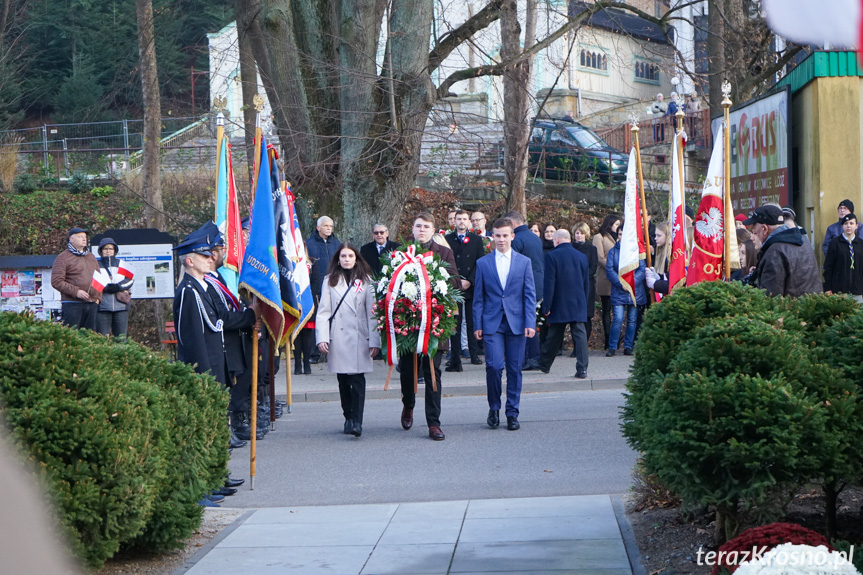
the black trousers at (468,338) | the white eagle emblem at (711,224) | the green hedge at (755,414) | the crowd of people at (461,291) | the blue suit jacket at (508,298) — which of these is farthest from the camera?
the black trousers at (468,338)

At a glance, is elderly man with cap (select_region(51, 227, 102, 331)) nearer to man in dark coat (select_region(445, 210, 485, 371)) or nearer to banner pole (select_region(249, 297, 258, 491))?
man in dark coat (select_region(445, 210, 485, 371))

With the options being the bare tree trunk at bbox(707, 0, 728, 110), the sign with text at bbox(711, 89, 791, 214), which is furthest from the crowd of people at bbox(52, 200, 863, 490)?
the bare tree trunk at bbox(707, 0, 728, 110)

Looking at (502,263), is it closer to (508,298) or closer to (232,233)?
(508,298)

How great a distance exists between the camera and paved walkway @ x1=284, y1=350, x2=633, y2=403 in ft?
45.6

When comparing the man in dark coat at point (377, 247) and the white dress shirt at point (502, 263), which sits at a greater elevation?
Result: the man in dark coat at point (377, 247)

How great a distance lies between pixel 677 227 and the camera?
37.8ft

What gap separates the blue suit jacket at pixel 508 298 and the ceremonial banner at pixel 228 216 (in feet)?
8.44

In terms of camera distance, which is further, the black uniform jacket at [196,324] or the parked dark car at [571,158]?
the parked dark car at [571,158]

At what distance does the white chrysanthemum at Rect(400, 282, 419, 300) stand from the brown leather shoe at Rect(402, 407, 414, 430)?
1375 millimetres

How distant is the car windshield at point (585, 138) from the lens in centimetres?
3064

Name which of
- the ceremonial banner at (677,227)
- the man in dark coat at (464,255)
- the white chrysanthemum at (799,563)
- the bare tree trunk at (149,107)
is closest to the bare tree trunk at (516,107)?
the man in dark coat at (464,255)

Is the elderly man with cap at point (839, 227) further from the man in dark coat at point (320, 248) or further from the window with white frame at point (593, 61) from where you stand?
the window with white frame at point (593, 61)

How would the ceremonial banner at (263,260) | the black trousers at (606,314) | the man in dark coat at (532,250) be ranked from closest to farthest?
1. the ceremonial banner at (263,260)
2. the man in dark coat at (532,250)
3. the black trousers at (606,314)

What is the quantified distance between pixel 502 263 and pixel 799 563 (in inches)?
279
